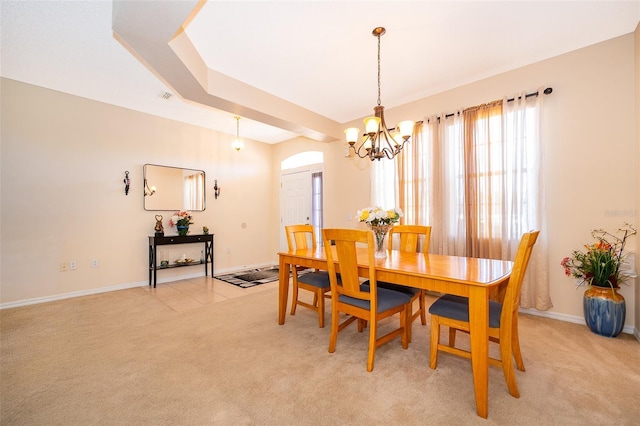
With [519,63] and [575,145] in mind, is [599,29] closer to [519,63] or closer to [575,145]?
[519,63]

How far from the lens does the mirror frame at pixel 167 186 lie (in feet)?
14.7

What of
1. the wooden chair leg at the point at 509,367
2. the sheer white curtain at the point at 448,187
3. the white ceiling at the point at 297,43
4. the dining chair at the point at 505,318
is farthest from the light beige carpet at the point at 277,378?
the white ceiling at the point at 297,43

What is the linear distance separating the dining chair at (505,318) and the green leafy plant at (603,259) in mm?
1341

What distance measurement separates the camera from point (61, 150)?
3705 mm

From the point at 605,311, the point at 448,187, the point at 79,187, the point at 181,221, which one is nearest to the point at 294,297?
the point at 448,187

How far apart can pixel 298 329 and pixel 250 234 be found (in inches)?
141

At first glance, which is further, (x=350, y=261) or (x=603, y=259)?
(x=603, y=259)

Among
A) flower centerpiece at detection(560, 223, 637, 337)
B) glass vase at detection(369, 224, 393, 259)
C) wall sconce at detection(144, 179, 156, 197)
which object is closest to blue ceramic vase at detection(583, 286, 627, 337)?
flower centerpiece at detection(560, 223, 637, 337)

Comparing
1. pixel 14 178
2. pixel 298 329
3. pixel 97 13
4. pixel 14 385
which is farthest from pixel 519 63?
pixel 14 178

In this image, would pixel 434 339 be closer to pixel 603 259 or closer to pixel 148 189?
pixel 603 259

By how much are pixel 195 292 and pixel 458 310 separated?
3.58 metres

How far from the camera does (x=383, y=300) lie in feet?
6.95

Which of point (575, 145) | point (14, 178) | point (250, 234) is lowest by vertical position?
point (250, 234)

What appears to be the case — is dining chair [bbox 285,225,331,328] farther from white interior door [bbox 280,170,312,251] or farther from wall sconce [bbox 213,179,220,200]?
A: wall sconce [bbox 213,179,220,200]
